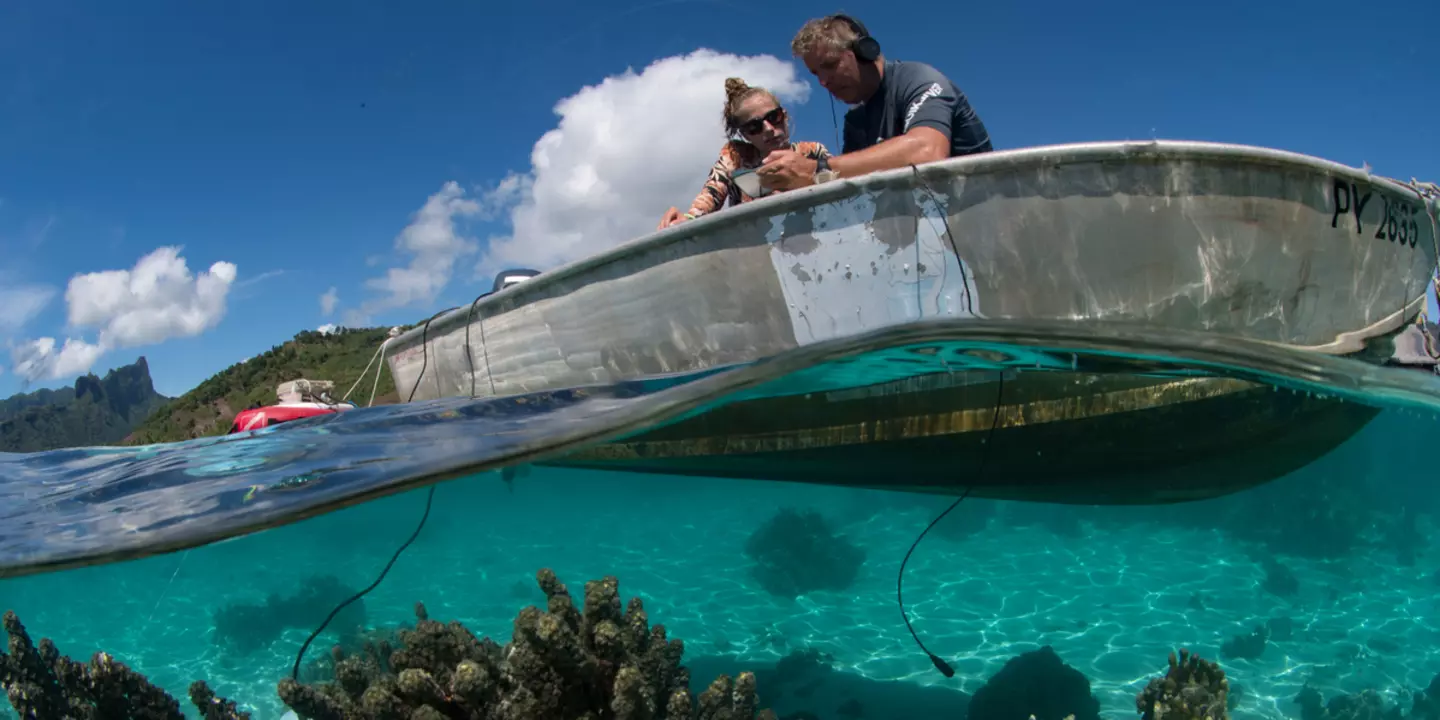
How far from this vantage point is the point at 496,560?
2047 cm

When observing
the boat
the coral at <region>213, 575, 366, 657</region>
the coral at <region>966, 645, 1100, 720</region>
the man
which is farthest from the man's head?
the coral at <region>213, 575, 366, 657</region>

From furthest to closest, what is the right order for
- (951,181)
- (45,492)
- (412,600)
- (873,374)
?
(412,600) → (45,492) → (873,374) → (951,181)

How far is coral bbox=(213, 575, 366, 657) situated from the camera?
15.2 meters

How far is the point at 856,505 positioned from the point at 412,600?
13.1 meters

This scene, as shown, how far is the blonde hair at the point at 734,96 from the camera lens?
426cm

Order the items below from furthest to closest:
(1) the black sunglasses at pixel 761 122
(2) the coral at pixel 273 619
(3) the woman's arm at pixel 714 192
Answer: (2) the coral at pixel 273 619, (3) the woman's arm at pixel 714 192, (1) the black sunglasses at pixel 761 122

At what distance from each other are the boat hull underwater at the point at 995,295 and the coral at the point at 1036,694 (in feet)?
13.4

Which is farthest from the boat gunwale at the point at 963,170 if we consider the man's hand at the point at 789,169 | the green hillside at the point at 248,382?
the green hillside at the point at 248,382

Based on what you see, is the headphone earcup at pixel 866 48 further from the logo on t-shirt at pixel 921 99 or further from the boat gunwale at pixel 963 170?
the boat gunwale at pixel 963 170

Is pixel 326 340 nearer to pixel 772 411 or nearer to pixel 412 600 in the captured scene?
pixel 412 600

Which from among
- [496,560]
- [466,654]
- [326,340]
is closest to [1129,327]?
[466,654]

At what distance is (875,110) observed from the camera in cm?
414

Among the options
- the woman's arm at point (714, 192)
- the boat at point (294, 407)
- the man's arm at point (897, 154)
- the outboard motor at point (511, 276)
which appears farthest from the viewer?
the boat at point (294, 407)

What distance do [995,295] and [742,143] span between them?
2.35m
